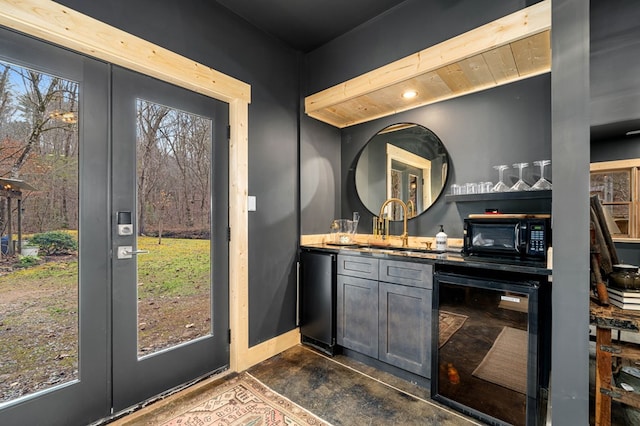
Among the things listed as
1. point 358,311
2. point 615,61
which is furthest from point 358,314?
point 615,61

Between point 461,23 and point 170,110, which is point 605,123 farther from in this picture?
point 170,110

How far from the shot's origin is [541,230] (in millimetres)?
1883

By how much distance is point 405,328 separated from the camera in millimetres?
2188

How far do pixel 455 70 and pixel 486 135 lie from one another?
0.63 metres

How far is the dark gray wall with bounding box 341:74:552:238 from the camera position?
88.2 inches

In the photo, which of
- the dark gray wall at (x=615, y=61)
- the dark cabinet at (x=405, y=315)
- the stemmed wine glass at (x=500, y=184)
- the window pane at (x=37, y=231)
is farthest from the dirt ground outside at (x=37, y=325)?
the dark gray wall at (x=615, y=61)

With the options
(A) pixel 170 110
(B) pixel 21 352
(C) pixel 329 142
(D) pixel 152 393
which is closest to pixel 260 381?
(D) pixel 152 393

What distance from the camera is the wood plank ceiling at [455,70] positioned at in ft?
6.06

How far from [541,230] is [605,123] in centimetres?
108

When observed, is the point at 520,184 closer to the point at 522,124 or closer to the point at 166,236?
the point at 522,124

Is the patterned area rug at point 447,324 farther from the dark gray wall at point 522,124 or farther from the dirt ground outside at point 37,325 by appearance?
the dirt ground outside at point 37,325

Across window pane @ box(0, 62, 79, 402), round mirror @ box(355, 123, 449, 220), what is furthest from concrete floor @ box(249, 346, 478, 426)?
round mirror @ box(355, 123, 449, 220)

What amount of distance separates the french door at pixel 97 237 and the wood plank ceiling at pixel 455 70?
4.31ft

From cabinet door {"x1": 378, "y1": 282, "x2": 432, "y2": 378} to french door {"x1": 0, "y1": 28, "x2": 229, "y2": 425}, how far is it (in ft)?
4.52
